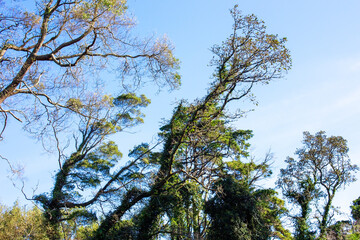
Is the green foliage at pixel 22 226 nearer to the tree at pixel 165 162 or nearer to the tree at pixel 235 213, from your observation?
the tree at pixel 165 162

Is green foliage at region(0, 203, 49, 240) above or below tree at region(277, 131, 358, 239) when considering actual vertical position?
below

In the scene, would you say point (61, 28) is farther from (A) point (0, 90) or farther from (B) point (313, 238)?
(B) point (313, 238)

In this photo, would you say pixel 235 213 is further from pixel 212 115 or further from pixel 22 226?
pixel 22 226

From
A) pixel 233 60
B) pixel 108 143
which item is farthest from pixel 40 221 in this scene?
pixel 233 60

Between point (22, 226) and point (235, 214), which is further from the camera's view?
point (22, 226)

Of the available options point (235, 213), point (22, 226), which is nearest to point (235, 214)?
point (235, 213)

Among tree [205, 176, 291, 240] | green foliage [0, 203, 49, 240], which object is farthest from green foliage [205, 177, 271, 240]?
green foliage [0, 203, 49, 240]

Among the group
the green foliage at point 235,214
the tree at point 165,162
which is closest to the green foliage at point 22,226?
the tree at point 165,162

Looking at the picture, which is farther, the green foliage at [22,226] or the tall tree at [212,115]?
the green foliage at [22,226]

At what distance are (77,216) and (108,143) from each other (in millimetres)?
4518

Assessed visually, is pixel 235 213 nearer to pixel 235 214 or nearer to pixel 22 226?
pixel 235 214

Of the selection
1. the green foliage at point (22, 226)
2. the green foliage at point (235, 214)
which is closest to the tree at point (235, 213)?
the green foliage at point (235, 214)

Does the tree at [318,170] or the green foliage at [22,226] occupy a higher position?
the tree at [318,170]

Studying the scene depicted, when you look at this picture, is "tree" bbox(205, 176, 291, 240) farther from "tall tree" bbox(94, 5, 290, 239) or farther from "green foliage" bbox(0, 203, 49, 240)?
"green foliage" bbox(0, 203, 49, 240)
